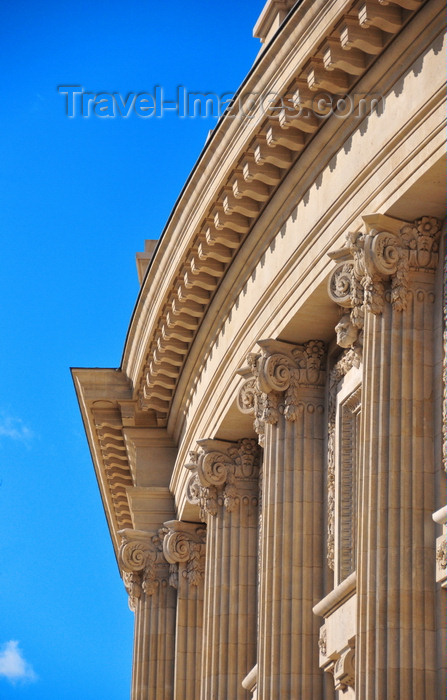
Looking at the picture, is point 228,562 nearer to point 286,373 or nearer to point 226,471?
point 226,471

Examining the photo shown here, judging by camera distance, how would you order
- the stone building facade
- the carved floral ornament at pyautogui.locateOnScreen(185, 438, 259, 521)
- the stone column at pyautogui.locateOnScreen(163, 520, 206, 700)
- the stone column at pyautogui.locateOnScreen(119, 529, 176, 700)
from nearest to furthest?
the stone building facade < the carved floral ornament at pyautogui.locateOnScreen(185, 438, 259, 521) < the stone column at pyautogui.locateOnScreen(163, 520, 206, 700) < the stone column at pyautogui.locateOnScreen(119, 529, 176, 700)

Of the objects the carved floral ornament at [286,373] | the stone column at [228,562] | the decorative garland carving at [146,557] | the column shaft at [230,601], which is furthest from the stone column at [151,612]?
the carved floral ornament at [286,373]

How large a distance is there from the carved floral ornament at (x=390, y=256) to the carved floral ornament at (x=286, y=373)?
179 inches

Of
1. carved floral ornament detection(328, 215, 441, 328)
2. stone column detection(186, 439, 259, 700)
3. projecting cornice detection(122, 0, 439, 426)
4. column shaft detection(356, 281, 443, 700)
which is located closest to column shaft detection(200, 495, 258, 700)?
stone column detection(186, 439, 259, 700)

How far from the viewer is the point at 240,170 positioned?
35344mm

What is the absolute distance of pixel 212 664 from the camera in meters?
38.5

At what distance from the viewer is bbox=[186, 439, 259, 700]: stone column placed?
1502 inches

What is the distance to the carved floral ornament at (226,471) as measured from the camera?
39.4m

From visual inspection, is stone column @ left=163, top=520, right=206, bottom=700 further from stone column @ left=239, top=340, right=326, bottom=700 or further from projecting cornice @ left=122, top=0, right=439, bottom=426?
stone column @ left=239, top=340, right=326, bottom=700

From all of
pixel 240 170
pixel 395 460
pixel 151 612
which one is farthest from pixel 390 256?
pixel 151 612

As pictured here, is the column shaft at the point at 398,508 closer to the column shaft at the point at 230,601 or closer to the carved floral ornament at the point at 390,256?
the carved floral ornament at the point at 390,256

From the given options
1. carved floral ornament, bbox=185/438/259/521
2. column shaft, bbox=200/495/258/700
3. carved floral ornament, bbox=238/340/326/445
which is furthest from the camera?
carved floral ornament, bbox=185/438/259/521

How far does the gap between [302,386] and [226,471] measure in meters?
5.36

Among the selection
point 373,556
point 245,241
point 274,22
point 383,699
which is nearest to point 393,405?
point 373,556
